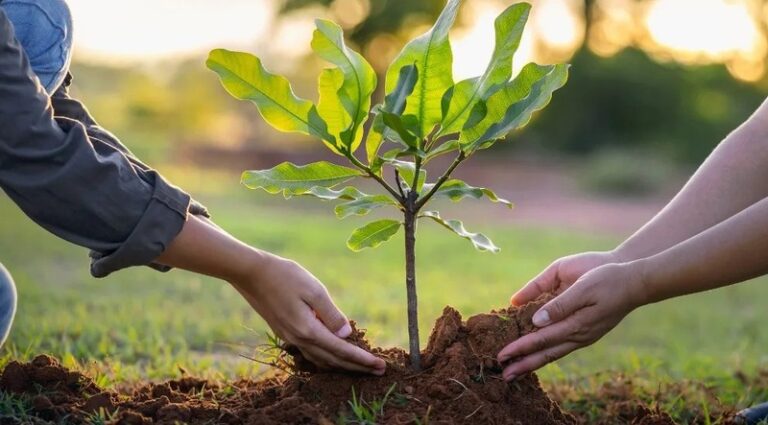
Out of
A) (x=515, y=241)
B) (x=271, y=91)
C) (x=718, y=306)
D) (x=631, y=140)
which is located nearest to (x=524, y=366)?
(x=271, y=91)

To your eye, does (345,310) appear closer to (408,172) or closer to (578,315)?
(408,172)

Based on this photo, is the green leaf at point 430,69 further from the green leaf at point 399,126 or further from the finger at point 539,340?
the finger at point 539,340

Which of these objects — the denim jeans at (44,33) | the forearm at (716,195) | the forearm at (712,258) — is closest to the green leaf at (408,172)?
the forearm at (712,258)

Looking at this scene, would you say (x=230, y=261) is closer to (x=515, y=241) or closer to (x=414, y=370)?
(x=414, y=370)

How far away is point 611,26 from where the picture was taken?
20.2 meters

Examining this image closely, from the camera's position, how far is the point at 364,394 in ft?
6.63

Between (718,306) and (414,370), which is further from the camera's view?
(718,306)

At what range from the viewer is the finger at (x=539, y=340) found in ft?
6.65

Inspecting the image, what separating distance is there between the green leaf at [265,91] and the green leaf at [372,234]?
24 cm

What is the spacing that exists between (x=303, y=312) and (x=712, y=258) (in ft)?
3.05

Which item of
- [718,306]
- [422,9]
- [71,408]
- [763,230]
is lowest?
[71,408]

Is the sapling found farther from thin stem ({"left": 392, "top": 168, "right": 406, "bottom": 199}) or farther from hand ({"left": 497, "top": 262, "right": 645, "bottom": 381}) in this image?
hand ({"left": 497, "top": 262, "right": 645, "bottom": 381})

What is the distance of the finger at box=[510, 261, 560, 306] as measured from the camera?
93.4 inches

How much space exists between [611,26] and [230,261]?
64.6 ft
